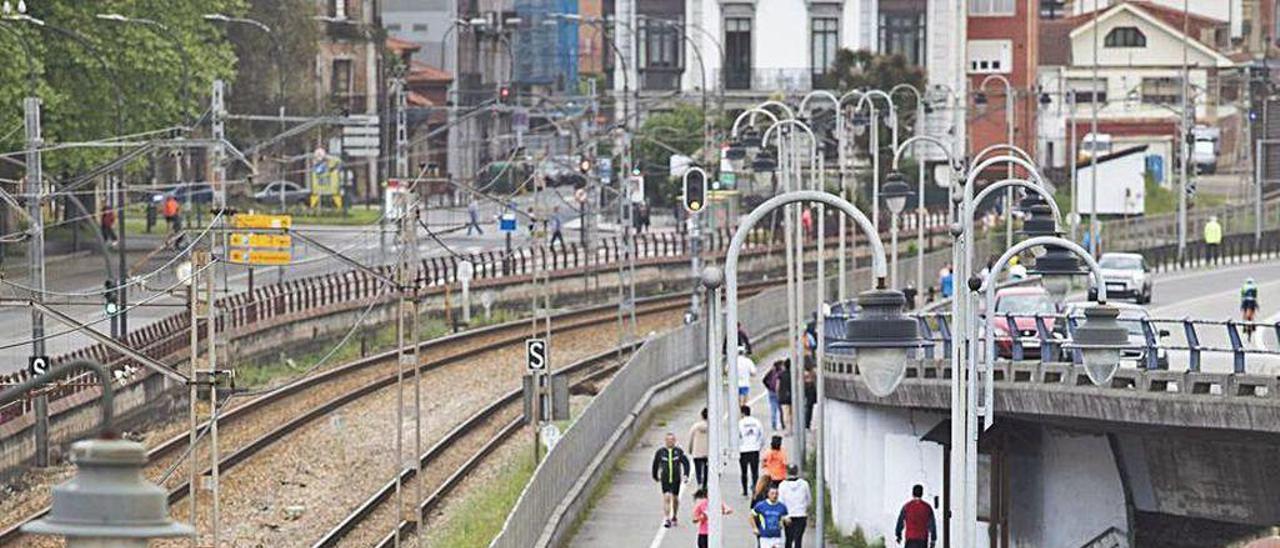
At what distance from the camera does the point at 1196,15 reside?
15375cm

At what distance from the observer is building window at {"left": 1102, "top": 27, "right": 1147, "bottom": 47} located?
137m

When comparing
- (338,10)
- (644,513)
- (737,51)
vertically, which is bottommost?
(644,513)

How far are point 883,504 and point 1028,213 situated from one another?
498cm

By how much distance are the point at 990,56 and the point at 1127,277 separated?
52.2 metres

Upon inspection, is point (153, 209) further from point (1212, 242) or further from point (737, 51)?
point (737, 51)

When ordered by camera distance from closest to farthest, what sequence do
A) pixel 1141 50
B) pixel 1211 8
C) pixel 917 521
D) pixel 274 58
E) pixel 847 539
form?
pixel 917 521
pixel 847 539
pixel 274 58
pixel 1141 50
pixel 1211 8

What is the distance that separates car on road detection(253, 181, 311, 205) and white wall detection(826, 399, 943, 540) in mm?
57537

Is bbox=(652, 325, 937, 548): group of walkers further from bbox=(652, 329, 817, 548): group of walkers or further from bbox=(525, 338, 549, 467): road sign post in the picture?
bbox=(525, 338, 549, 467): road sign post

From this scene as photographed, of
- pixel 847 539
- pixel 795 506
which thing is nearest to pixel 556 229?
pixel 847 539

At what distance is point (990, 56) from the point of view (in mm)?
121375

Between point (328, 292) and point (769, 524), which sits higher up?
point (328, 292)

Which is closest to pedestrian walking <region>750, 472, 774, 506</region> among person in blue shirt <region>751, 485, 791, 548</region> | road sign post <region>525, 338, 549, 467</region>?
person in blue shirt <region>751, 485, 791, 548</region>

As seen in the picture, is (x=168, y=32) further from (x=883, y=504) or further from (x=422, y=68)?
(x=422, y=68)

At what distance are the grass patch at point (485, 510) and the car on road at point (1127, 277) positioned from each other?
24.5 meters
